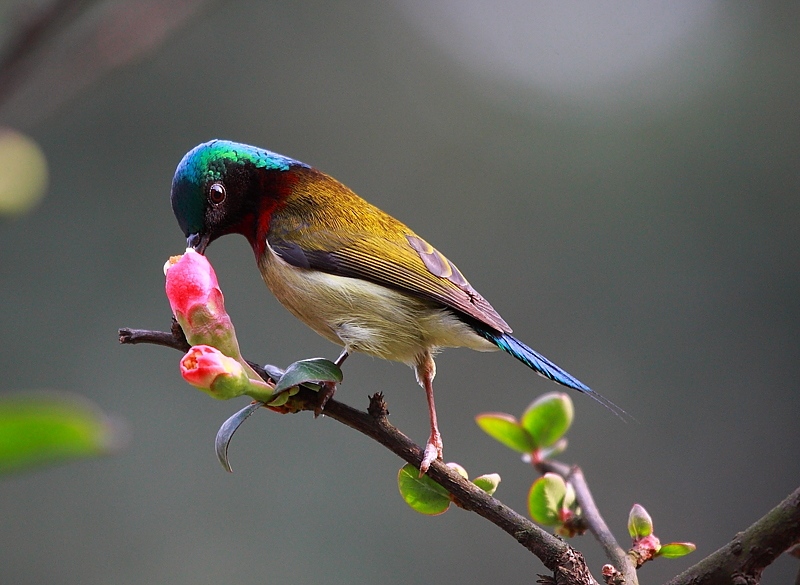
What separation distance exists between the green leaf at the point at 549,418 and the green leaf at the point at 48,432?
1477 millimetres

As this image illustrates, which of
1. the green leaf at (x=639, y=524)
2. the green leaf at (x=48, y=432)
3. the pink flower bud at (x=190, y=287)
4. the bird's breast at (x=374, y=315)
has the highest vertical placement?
the bird's breast at (x=374, y=315)

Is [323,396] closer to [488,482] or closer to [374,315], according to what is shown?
[488,482]

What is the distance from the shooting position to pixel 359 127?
905 cm

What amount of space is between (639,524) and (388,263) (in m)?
1.39

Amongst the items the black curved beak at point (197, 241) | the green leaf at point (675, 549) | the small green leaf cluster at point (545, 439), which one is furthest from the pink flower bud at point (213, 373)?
the black curved beak at point (197, 241)

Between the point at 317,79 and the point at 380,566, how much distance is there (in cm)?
570

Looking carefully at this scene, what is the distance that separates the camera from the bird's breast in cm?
266

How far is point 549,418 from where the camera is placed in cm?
208

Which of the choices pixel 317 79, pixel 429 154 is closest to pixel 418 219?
pixel 429 154

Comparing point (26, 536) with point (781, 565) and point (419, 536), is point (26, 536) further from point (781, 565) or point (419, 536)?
point (781, 565)

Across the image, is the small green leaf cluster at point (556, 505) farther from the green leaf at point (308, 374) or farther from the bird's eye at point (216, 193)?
the bird's eye at point (216, 193)

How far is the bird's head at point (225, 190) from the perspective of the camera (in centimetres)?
295

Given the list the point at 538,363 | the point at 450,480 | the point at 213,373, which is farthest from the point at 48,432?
the point at 538,363

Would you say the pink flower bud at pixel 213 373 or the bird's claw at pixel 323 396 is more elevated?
the bird's claw at pixel 323 396
